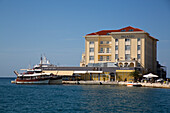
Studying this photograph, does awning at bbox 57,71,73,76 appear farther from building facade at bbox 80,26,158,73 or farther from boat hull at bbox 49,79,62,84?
building facade at bbox 80,26,158,73

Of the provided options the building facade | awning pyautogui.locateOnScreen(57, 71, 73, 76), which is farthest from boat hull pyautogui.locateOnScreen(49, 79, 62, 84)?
the building facade

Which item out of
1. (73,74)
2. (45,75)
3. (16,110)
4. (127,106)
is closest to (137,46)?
(73,74)

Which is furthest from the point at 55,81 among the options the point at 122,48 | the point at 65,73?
the point at 122,48

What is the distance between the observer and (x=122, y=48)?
10000cm

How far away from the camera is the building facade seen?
98.1m

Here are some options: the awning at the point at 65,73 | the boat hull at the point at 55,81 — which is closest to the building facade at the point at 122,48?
the awning at the point at 65,73

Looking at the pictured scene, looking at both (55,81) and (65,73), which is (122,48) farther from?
(55,81)

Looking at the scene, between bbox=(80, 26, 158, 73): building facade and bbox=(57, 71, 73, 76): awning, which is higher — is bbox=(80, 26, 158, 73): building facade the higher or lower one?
the higher one

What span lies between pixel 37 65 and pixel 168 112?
71.1 m

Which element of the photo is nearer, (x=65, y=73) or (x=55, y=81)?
(x=55, y=81)

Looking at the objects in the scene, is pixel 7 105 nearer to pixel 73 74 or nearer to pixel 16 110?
pixel 16 110

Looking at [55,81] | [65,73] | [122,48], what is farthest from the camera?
[122,48]

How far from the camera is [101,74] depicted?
96250 millimetres

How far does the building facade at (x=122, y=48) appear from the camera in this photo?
322 feet
